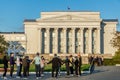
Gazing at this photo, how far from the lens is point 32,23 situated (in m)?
156

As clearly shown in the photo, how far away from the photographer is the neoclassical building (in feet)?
491

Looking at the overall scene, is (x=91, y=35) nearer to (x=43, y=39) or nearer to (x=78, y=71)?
(x=43, y=39)

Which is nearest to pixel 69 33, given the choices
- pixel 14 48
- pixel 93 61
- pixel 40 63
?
pixel 14 48

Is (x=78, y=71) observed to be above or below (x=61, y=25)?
below

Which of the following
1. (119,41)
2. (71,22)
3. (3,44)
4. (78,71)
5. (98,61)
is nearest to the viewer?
(78,71)

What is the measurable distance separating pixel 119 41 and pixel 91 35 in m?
63.5

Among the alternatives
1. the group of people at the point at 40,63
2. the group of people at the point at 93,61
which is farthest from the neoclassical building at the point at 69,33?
the group of people at the point at 40,63

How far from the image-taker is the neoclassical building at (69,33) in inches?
5896

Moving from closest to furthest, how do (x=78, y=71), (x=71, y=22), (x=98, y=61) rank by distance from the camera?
(x=78, y=71)
(x=98, y=61)
(x=71, y=22)

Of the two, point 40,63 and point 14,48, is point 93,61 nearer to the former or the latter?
point 40,63

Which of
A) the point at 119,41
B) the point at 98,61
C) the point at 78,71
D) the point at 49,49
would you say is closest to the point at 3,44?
the point at 49,49

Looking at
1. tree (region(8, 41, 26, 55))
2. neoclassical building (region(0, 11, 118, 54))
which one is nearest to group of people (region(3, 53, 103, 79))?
tree (region(8, 41, 26, 55))

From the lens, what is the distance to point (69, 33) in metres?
154

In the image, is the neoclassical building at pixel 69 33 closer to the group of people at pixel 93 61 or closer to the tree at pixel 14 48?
the tree at pixel 14 48
